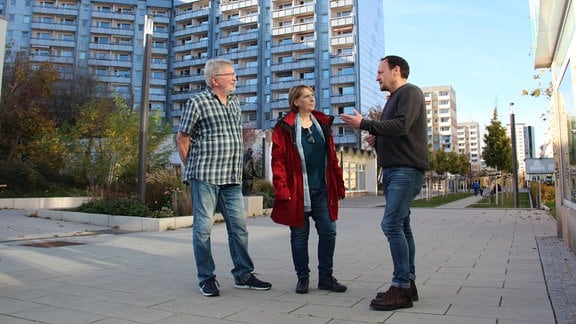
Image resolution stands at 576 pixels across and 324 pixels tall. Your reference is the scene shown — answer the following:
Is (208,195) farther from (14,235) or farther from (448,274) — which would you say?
(14,235)

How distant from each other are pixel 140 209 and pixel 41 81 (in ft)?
35.0

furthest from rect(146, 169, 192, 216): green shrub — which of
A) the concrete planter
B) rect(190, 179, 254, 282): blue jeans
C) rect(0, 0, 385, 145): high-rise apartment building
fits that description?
rect(0, 0, 385, 145): high-rise apartment building

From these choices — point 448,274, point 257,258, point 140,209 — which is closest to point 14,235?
point 140,209

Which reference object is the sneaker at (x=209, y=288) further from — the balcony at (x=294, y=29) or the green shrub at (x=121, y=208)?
the balcony at (x=294, y=29)

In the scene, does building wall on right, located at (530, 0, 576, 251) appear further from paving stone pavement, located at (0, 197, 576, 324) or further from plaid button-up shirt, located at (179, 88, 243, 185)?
plaid button-up shirt, located at (179, 88, 243, 185)

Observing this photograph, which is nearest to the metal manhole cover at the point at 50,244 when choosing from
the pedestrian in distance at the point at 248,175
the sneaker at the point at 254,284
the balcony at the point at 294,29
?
the sneaker at the point at 254,284

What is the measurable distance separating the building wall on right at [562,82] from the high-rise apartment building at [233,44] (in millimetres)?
47828

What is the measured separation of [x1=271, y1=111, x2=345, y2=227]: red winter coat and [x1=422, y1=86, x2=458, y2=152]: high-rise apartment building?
12194cm

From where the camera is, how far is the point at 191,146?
3992 mm

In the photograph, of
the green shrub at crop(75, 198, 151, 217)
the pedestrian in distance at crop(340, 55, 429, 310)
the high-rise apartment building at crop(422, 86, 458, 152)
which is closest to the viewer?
the pedestrian in distance at crop(340, 55, 429, 310)

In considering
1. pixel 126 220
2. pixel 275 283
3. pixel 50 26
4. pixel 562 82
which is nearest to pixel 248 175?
pixel 126 220

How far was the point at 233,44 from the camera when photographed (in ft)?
220

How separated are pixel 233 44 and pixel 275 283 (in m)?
66.0

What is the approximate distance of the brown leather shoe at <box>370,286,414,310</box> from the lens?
124 inches
